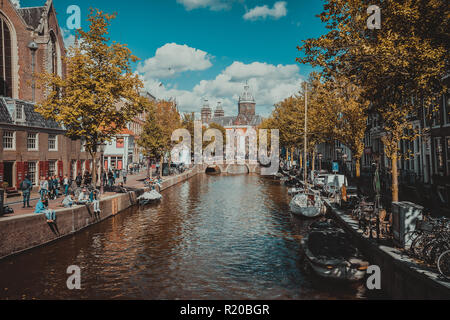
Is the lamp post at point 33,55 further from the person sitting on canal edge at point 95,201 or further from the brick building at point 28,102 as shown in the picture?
the person sitting on canal edge at point 95,201

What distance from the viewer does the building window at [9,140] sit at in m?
27.9

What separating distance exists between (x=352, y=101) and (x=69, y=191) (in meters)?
25.9

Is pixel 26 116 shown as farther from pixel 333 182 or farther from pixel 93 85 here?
pixel 333 182

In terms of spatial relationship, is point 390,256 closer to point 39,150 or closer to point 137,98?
point 137,98

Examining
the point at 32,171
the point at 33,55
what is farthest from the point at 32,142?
the point at 33,55

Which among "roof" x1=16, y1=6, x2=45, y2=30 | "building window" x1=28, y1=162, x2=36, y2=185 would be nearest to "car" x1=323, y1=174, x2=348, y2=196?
"building window" x1=28, y1=162, x2=36, y2=185

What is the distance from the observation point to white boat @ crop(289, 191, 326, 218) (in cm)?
2528

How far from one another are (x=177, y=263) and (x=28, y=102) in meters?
25.4

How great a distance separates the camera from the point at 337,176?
102 feet
